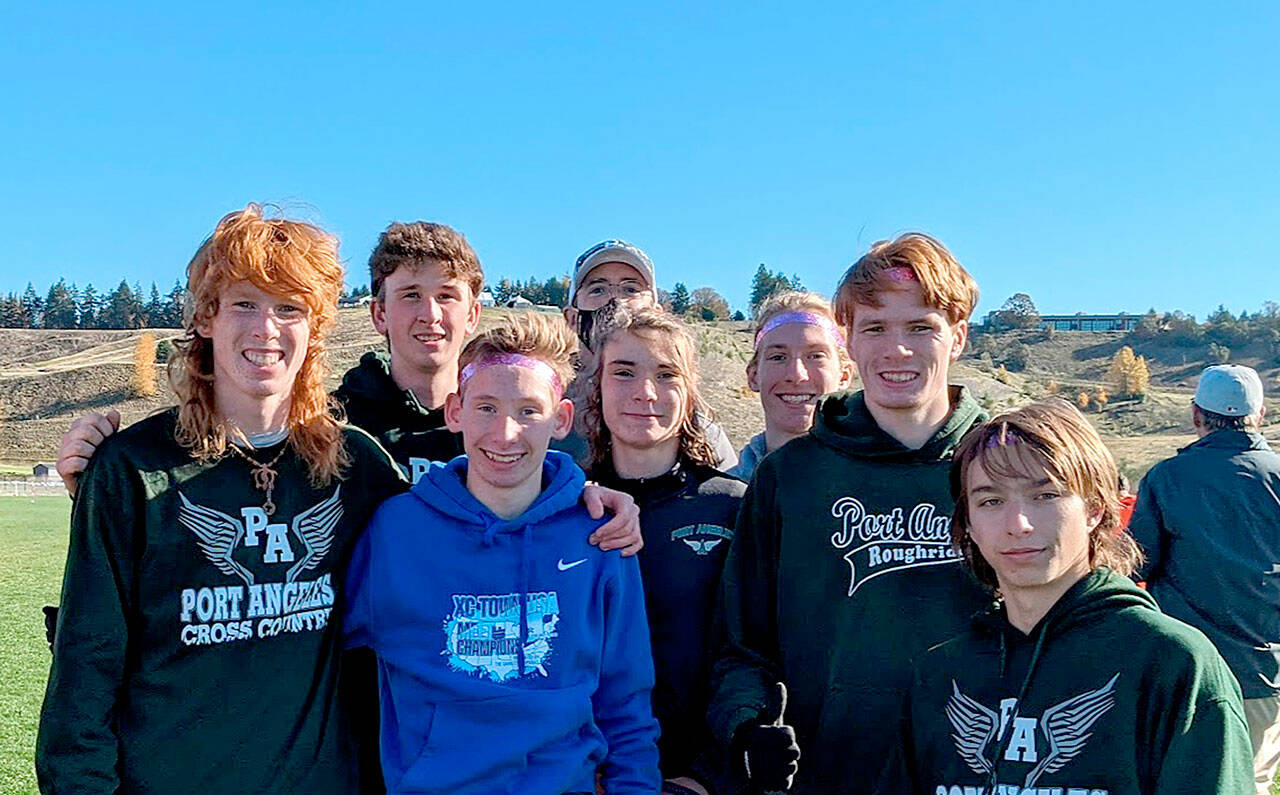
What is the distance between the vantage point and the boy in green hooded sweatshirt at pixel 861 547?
2.76 meters

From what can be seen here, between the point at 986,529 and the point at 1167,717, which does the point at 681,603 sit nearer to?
the point at 986,529

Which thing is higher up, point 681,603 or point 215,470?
point 215,470

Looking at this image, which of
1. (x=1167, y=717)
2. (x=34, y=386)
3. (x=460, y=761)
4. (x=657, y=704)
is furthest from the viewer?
(x=34, y=386)

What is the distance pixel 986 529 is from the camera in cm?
243

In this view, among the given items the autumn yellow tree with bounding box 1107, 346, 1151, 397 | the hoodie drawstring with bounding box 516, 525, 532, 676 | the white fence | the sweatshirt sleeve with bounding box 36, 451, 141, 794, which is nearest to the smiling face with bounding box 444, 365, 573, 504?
the hoodie drawstring with bounding box 516, 525, 532, 676

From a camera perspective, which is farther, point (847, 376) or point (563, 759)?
point (847, 376)

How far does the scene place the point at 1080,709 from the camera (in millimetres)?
2248

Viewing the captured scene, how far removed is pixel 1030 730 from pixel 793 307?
6.81 ft

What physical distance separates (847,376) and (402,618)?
222cm

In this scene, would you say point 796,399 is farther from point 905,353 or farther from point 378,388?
point 378,388

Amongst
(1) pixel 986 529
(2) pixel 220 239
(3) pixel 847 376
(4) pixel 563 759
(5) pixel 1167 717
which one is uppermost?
(2) pixel 220 239

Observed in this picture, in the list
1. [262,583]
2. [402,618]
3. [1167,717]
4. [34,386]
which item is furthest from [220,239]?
[34,386]

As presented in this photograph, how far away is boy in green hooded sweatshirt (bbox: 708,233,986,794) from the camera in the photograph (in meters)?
2.76

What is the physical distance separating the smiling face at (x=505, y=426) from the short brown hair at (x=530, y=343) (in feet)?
0.25
